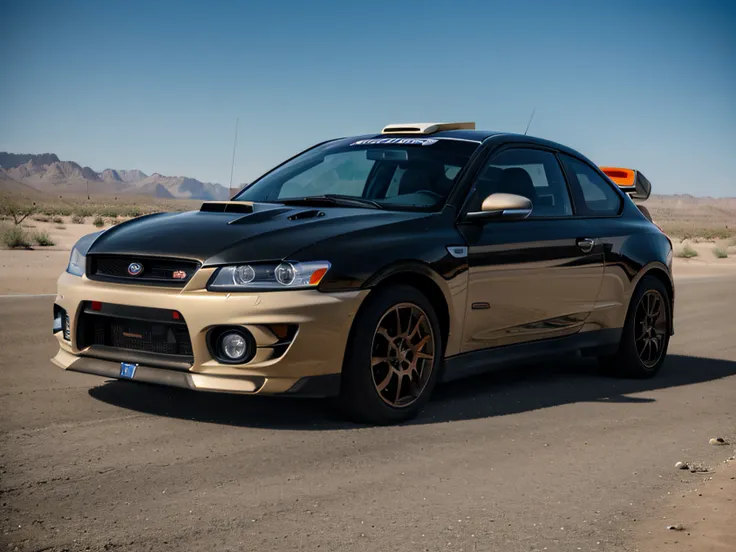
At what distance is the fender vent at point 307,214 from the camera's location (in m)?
6.36

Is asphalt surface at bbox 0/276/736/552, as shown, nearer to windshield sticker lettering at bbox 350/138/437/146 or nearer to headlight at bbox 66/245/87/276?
headlight at bbox 66/245/87/276

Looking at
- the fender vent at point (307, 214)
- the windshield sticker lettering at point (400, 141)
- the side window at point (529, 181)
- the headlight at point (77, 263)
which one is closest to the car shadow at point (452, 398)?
the headlight at point (77, 263)

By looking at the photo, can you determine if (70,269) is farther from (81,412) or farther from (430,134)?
(430,134)

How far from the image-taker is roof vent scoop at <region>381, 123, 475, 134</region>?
769cm

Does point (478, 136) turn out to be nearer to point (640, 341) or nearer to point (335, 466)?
point (640, 341)

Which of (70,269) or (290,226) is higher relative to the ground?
(290,226)

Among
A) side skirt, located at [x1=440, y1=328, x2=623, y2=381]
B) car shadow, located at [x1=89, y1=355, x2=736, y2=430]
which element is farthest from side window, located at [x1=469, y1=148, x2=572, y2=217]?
car shadow, located at [x1=89, y1=355, x2=736, y2=430]

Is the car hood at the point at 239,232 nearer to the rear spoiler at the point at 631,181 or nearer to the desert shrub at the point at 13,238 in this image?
the rear spoiler at the point at 631,181

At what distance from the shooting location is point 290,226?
612 cm

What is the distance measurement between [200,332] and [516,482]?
1877mm

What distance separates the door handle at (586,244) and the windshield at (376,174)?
1.13 meters

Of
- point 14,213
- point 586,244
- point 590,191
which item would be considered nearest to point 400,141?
point 586,244

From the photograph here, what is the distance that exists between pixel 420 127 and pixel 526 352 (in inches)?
71.6

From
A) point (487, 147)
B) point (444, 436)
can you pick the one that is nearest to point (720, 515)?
point (444, 436)
